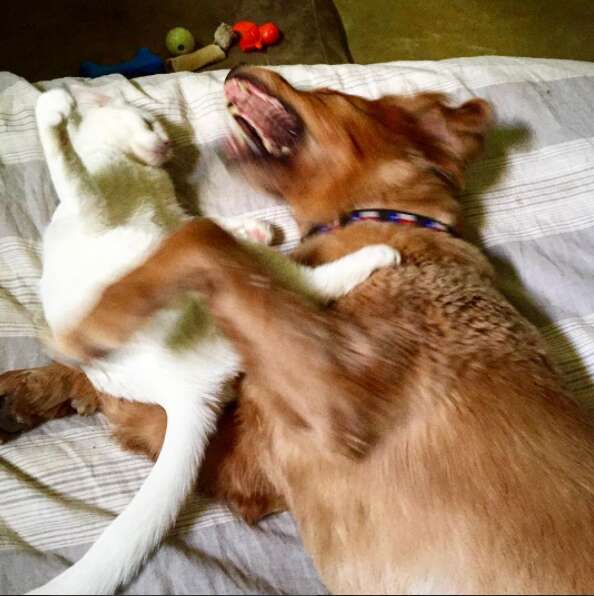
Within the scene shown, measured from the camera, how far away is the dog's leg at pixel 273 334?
1.08m

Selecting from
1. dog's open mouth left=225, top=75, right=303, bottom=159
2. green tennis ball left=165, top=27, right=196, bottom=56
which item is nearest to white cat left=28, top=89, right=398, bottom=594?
dog's open mouth left=225, top=75, right=303, bottom=159

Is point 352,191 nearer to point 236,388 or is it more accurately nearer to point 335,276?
point 335,276

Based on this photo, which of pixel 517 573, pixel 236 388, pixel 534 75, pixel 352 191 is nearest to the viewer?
pixel 517 573

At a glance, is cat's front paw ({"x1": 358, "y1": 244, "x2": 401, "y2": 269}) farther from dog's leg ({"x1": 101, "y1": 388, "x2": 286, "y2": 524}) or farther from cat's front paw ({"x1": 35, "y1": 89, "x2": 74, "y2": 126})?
cat's front paw ({"x1": 35, "y1": 89, "x2": 74, "y2": 126})

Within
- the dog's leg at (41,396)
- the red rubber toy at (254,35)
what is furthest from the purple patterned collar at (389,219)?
the red rubber toy at (254,35)

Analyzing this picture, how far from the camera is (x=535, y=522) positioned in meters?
1.07

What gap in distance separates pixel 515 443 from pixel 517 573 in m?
0.22

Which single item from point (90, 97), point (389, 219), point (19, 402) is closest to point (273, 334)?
point (389, 219)

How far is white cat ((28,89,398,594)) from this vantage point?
3.56 feet

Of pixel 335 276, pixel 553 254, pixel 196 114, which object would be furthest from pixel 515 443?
pixel 196 114

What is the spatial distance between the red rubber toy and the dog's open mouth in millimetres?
1334

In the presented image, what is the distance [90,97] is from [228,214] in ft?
A: 1.60

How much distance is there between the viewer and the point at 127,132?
153 cm

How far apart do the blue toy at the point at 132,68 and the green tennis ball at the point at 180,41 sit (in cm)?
18
